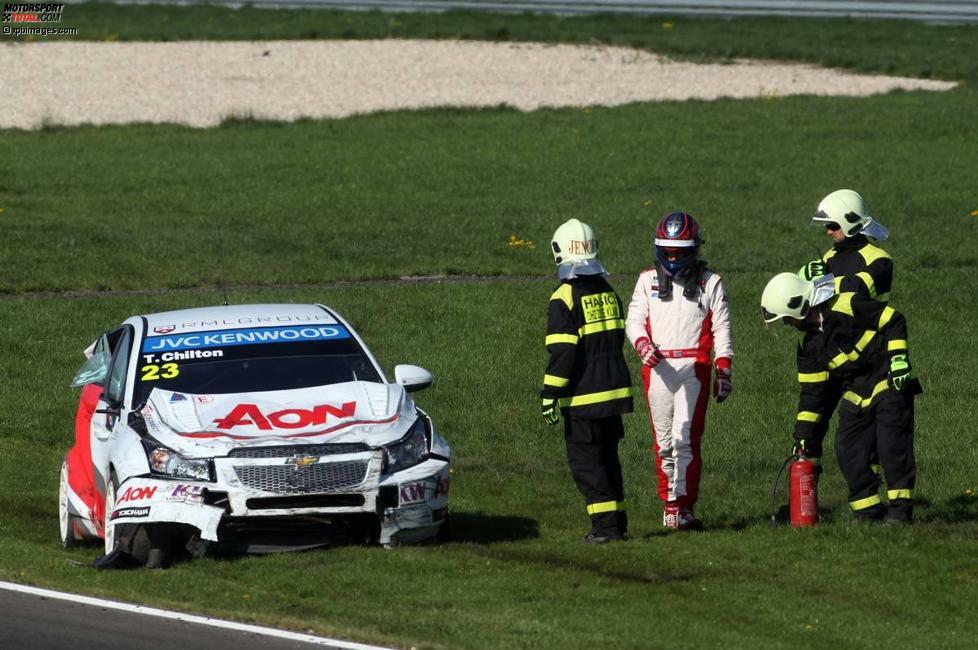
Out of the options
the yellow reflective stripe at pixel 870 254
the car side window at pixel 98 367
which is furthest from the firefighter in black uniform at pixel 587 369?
the car side window at pixel 98 367

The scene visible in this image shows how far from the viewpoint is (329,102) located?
1444 inches

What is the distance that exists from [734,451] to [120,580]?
6193 mm

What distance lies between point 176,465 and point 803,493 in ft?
13.1

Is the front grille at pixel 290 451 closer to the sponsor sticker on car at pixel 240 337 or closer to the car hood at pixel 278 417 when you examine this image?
the car hood at pixel 278 417

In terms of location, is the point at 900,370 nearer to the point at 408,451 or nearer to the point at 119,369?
the point at 408,451

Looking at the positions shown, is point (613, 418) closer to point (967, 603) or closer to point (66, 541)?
point (967, 603)

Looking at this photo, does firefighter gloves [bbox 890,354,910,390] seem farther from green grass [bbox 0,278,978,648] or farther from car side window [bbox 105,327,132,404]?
car side window [bbox 105,327,132,404]

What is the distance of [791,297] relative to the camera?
1133 centimetres

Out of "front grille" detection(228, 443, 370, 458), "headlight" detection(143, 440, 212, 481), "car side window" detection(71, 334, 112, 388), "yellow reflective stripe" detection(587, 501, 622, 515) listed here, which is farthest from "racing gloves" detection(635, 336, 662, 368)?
"car side window" detection(71, 334, 112, 388)

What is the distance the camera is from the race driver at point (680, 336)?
450 inches

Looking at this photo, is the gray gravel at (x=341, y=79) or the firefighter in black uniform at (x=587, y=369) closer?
the firefighter in black uniform at (x=587, y=369)

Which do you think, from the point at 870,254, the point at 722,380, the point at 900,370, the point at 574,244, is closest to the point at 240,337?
the point at 574,244

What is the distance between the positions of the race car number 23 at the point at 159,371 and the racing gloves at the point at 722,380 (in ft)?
11.2

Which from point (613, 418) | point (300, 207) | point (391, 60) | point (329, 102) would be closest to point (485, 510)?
point (613, 418)
